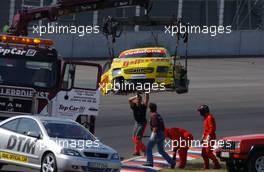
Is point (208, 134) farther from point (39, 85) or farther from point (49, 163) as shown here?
point (39, 85)

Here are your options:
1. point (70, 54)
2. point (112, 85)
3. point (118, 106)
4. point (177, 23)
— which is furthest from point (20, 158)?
point (70, 54)

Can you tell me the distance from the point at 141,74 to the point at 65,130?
15.0m

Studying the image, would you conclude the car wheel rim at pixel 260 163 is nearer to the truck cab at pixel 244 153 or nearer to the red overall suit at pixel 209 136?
the truck cab at pixel 244 153

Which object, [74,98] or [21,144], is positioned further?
[74,98]

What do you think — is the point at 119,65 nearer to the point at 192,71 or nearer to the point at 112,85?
the point at 112,85

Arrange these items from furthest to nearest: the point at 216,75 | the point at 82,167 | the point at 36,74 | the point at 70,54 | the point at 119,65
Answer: the point at 70,54 → the point at 216,75 → the point at 119,65 → the point at 36,74 → the point at 82,167

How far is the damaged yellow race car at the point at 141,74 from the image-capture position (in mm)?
30984

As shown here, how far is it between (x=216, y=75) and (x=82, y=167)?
27835 mm

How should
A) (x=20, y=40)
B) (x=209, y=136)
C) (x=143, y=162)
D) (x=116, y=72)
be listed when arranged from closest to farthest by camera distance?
1. (x=209, y=136)
2. (x=143, y=162)
3. (x=20, y=40)
4. (x=116, y=72)

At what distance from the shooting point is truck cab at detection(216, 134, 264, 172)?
52.2 ft

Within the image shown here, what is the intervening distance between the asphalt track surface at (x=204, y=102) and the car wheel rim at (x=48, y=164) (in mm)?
2293

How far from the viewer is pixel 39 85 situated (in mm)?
20203

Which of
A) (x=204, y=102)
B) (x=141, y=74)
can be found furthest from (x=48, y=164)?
(x=204, y=102)

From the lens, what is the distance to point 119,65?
104ft
